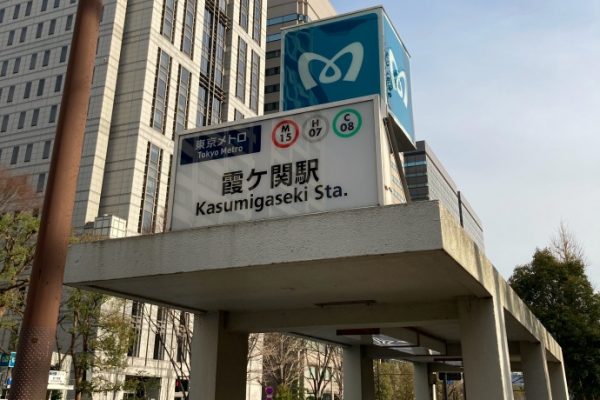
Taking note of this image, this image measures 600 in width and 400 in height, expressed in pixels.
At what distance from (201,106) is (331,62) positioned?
44663mm

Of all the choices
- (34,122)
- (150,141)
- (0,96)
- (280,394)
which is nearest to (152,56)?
(150,141)

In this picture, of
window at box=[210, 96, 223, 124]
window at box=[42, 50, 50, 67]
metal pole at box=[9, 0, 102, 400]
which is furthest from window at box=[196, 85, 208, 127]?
metal pole at box=[9, 0, 102, 400]

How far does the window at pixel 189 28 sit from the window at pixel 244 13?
9.09 metres

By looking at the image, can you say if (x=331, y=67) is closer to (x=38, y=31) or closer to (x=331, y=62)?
(x=331, y=62)

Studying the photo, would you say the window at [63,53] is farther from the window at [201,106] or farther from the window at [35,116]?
the window at [201,106]

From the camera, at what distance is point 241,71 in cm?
5797

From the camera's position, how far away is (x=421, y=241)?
5137 mm

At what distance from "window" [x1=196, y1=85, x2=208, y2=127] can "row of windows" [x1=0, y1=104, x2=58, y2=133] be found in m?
12.2

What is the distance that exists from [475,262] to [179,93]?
4447 centimetres

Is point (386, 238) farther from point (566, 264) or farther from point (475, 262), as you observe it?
point (566, 264)

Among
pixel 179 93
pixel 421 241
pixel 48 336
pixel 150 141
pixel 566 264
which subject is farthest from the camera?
pixel 179 93

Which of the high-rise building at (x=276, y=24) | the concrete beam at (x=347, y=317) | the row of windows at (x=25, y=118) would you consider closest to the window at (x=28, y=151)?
the row of windows at (x=25, y=118)

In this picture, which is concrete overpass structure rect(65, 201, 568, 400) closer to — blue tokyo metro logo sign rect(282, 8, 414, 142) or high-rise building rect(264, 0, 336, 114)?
blue tokyo metro logo sign rect(282, 8, 414, 142)

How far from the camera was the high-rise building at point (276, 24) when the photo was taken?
239ft
